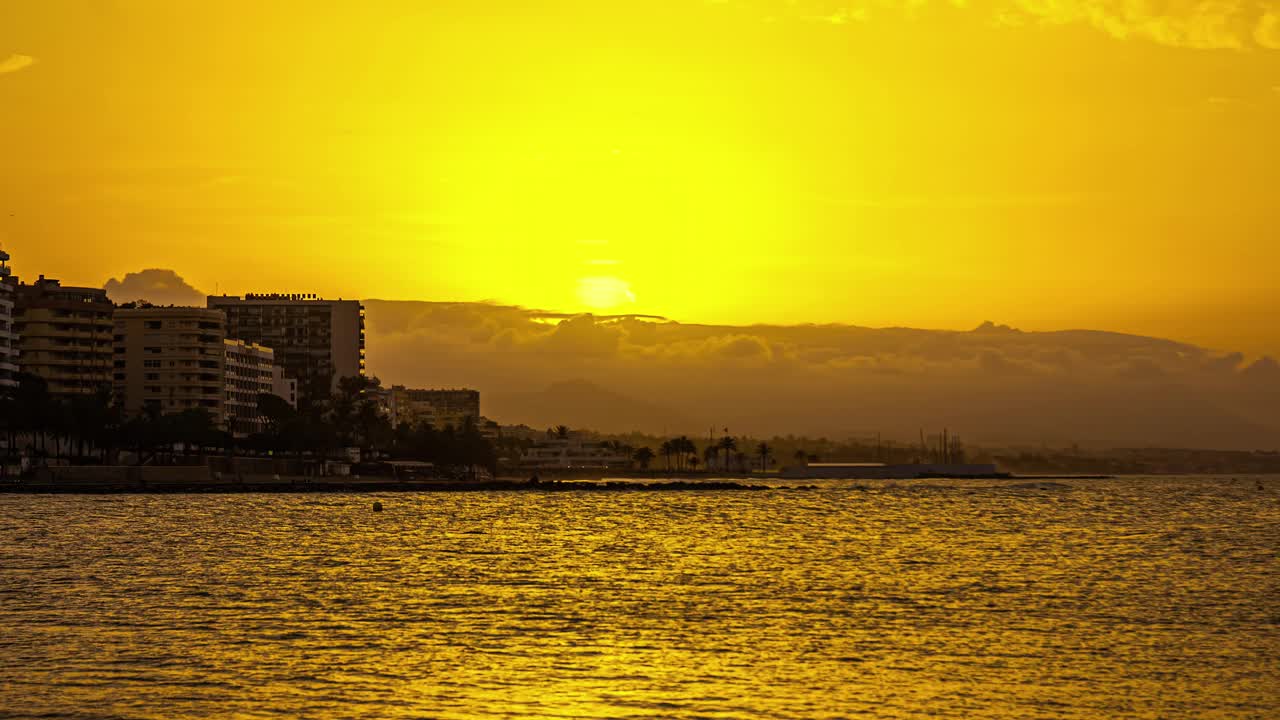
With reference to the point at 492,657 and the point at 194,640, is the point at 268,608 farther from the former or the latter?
the point at 492,657

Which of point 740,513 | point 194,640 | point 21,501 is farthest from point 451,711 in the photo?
point 21,501

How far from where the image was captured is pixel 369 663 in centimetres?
4484

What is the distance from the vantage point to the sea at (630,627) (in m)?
38.7

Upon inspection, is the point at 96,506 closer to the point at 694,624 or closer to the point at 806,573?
the point at 806,573

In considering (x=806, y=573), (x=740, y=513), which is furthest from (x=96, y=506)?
(x=806, y=573)

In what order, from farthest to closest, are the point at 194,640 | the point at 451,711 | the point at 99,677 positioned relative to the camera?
the point at 194,640
the point at 99,677
the point at 451,711

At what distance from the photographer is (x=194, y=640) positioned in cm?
4966

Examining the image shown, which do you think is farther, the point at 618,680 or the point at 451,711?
the point at 618,680

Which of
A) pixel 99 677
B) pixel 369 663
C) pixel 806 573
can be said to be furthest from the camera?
pixel 806 573

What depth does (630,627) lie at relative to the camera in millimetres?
54625

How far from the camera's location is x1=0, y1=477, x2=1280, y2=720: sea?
38.7m

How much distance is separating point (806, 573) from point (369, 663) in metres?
40.8

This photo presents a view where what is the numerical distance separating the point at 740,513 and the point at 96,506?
7444 cm

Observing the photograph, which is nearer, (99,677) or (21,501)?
(99,677)
